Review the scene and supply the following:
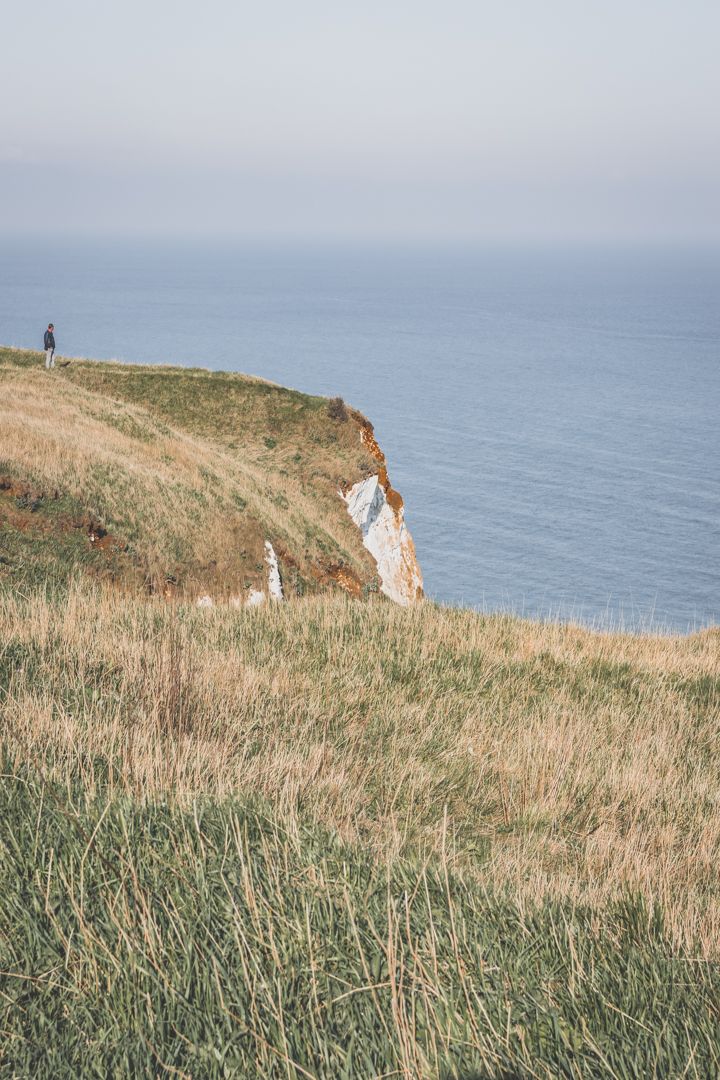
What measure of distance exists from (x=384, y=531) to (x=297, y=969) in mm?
33237

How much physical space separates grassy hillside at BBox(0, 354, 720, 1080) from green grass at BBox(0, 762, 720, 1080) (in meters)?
0.01

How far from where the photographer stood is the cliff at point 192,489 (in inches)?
789

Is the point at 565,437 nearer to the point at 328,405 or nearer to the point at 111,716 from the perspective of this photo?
the point at 328,405

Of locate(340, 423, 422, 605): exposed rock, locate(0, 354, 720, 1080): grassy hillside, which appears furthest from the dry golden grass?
locate(340, 423, 422, 605): exposed rock

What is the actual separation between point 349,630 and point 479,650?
1.65 meters

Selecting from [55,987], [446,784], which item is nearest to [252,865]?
[55,987]

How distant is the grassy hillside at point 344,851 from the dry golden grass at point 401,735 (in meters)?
0.04

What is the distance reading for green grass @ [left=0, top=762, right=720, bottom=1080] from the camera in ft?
9.14

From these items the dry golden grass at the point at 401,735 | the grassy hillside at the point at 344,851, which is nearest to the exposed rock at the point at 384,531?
the grassy hillside at the point at 344,851

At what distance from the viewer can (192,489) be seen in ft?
85.9

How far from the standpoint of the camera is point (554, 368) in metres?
174

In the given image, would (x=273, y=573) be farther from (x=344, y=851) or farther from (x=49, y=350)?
(x=344, y=851)

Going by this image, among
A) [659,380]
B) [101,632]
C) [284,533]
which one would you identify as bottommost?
[284,533]

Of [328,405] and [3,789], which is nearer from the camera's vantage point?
[3,789]
